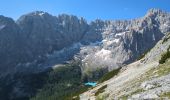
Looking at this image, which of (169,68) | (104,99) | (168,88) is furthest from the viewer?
(104,99)

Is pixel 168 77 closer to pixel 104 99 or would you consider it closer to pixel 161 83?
pixel 161 83

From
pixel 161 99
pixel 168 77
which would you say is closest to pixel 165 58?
pixel 168 77

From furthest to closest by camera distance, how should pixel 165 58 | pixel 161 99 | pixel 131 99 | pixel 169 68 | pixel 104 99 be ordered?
pixel 165 58 < pixel 104 99 < pixel 169 68 < pixel 131 99 < pixel 161 99

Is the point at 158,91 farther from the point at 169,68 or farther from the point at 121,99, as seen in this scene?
the point at 169,68

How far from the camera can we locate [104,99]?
50125 mm

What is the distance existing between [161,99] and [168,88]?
3.24 metres

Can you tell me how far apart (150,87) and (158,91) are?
12.3 ft

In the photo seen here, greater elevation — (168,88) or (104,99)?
(168,88)

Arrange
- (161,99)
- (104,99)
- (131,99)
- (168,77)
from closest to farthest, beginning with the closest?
1. (161,99)
2. (131,99)
3. (168,77)
4. (104,99)

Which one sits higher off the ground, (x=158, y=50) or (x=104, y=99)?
(x=158, y=50)

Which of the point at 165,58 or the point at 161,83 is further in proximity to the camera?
the point at 165,58

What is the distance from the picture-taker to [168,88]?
33500mm

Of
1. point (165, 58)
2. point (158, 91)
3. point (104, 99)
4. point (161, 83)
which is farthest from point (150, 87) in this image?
point (165, 58)

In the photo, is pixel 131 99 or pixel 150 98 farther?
pixel 131 99
